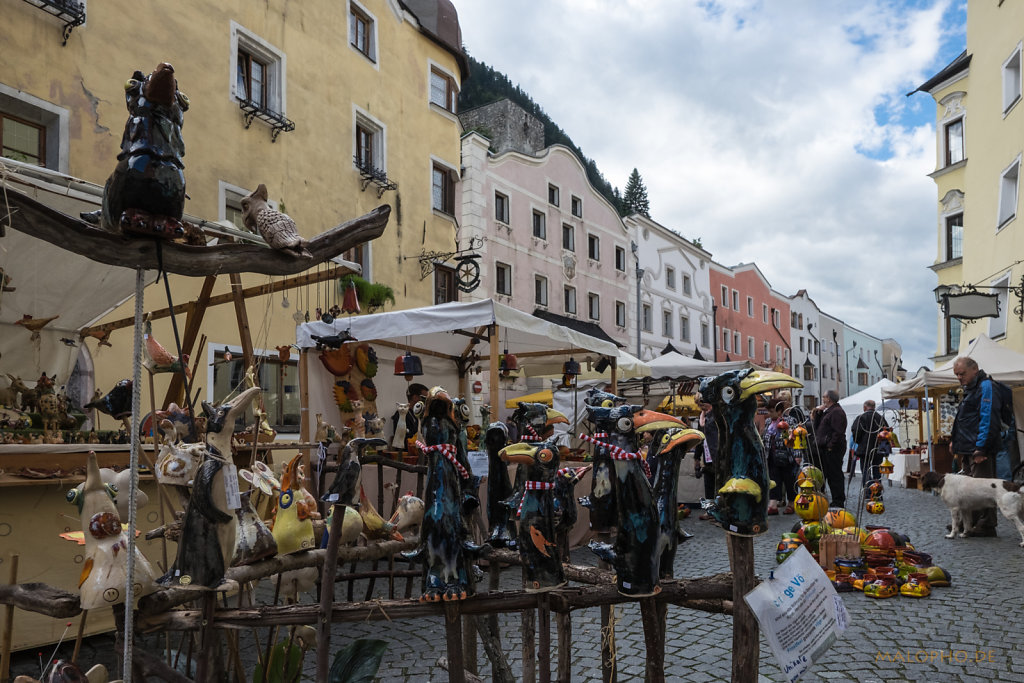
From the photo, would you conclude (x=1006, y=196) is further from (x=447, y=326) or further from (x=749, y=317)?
(x=749, y=317)

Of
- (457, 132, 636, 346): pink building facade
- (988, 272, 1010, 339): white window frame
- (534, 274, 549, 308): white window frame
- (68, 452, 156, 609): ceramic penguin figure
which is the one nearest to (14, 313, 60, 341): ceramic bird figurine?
(68, 452, 156, 609): ceramic penguin figure

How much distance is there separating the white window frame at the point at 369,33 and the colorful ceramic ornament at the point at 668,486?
1298cm

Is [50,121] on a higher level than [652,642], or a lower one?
higher

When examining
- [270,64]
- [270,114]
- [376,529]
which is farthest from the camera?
[270,64]

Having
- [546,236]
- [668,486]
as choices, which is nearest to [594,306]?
[546,236]

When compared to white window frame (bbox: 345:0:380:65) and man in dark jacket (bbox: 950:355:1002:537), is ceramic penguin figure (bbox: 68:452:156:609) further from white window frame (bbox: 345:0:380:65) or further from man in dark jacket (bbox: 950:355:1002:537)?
white window frame (bbox: 345:0:380:65)

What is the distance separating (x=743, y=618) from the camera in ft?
7.38

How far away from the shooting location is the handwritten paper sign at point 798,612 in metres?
2.11

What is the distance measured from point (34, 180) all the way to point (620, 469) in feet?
13.0

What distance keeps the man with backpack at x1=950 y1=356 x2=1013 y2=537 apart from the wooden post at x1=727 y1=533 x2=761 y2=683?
257 inches

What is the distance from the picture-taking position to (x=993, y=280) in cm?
1368

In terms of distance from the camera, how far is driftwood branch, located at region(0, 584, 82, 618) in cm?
233

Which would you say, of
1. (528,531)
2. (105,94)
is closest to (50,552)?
(528,531)

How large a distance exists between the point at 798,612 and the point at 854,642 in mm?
2761
